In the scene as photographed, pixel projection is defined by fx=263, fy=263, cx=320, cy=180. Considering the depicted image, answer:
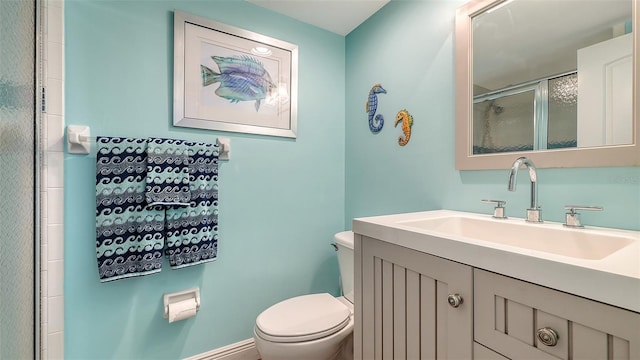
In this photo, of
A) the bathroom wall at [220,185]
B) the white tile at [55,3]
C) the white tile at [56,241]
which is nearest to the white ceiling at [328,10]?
the bathroom wall at [220,185]

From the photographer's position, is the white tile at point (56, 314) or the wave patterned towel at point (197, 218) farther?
the wave patterned towel at point (197, 218)

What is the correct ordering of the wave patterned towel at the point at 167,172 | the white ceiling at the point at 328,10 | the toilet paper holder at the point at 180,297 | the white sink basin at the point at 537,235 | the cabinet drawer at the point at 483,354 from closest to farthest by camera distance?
the cabinet drawer at the point at 483,354 → the white sink basin at the point at 537,235 → the wave patterned towel at the point at 167,172 → the toilet paper holder at the point at 180,297 → the white ceiling at the point at 328,10

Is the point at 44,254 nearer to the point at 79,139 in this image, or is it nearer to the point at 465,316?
the point at 79,139

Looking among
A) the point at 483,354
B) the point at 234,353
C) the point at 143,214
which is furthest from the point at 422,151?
the point at 234,353

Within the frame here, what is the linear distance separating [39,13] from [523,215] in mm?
2052

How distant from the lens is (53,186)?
1134 millimetres

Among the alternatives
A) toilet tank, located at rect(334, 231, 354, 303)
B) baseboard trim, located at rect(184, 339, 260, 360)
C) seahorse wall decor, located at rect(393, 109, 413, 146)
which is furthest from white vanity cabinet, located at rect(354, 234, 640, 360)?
baseboard trim, located at rect(184, 339, 260, 360)

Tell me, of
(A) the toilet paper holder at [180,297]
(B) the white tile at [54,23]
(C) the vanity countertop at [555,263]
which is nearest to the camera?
(C) the vanity countertop at [555,263]

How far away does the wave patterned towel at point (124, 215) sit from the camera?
116 centimetres

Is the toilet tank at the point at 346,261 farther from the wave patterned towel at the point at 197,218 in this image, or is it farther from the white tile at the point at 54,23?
the white tile at the point at 54,23

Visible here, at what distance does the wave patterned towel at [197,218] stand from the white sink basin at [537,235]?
3.26 feet

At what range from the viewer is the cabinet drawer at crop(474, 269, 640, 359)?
1.48 ft

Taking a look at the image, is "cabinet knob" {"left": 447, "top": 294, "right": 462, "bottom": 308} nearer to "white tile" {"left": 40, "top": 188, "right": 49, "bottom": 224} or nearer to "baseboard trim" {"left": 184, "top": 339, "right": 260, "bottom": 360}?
"baseboard trim" {"left": 184, "top": 339, "right": 260, "bottom": 360}

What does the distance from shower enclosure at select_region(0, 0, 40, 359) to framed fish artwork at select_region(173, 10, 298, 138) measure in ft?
1.76
